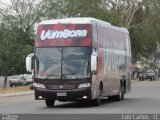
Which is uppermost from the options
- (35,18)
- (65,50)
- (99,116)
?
(35,18)

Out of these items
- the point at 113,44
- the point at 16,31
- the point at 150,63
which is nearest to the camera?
the point at 113,44

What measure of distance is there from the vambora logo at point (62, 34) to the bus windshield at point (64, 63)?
55cm

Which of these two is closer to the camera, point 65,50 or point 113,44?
point 65,50

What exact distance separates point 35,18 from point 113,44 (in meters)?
32.2

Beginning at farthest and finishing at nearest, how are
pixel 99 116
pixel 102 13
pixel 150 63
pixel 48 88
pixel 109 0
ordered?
pixel 150 63 → pixel 109 0 → pixel 102 13 → pixel 48 88 → pixel 99 116

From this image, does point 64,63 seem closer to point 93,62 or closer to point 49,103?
point 93,62

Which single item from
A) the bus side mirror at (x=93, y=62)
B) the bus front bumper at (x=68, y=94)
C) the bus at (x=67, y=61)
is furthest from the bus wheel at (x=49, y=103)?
the bus side mirror at (x=93, y=62)

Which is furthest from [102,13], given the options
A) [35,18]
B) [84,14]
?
[35,18]

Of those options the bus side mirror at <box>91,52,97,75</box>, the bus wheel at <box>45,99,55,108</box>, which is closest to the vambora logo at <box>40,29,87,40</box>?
the bus side mirror at <box>91,52,97,75</box>

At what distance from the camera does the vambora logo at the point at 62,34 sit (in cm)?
2609

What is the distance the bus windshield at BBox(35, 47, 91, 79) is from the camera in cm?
2561

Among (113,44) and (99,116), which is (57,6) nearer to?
(113,44)

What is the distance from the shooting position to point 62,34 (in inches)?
1030

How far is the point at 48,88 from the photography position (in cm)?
2566
